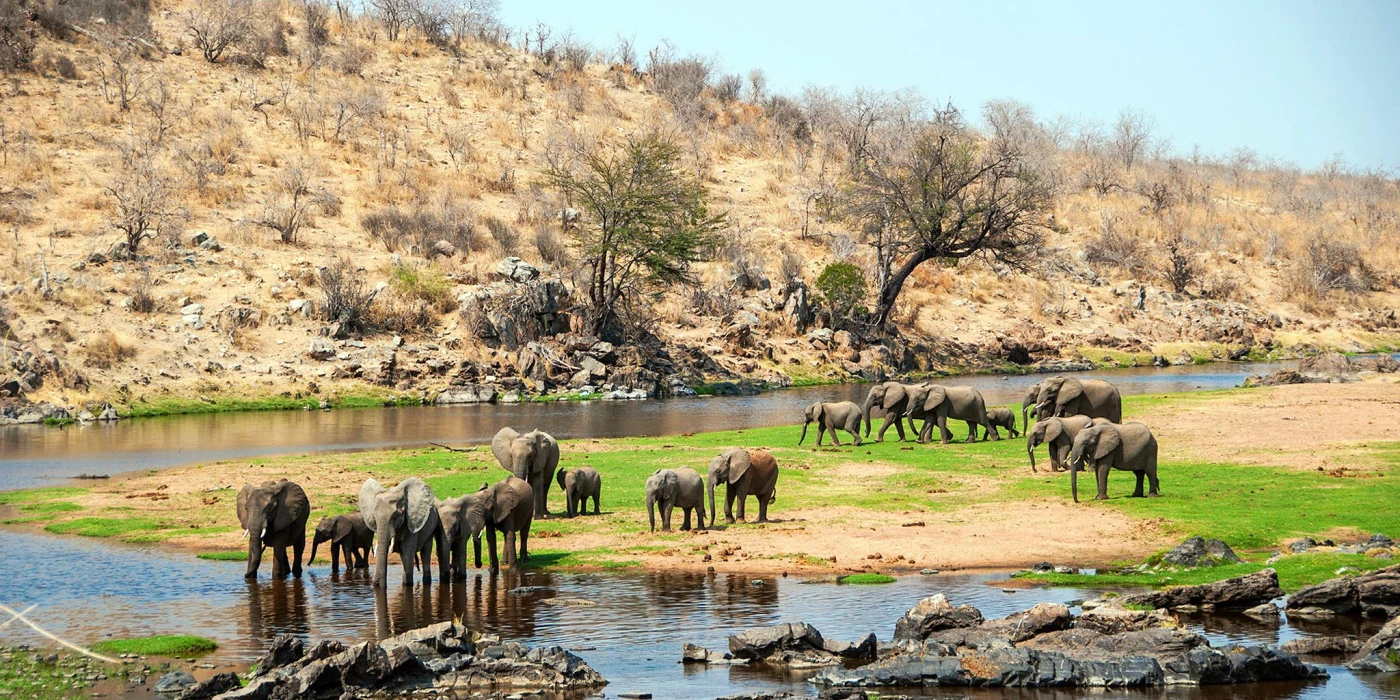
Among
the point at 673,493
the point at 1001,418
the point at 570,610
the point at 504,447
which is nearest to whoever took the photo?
the point at 570,610

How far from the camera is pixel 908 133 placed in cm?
8981

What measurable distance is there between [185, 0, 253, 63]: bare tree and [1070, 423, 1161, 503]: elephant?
76544 mm

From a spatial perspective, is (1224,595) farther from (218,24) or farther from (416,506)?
(218,24)

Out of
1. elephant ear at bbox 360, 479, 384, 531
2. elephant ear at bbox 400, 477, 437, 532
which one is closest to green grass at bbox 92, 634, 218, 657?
elephant ear at bbox 360, 479, 384, 531

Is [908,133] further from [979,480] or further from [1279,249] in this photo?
[979,480]

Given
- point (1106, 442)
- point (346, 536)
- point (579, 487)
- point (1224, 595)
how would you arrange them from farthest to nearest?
1. point (1106, 442)
2. point (579, 487)
3. point (346, 536)
4. point (1224, 595)

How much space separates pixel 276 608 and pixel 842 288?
51464mm

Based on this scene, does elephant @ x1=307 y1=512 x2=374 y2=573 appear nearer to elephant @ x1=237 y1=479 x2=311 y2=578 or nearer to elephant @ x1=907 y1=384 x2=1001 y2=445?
elephant @ x1=237 y1=479 x2=311 y2=578

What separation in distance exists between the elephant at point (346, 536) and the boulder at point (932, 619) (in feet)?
29.5

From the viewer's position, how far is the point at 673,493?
74.3ft

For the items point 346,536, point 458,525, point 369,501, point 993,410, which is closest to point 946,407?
point 993,410

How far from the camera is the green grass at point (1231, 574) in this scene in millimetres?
17922

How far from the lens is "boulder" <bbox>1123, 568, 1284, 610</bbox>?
54.7 ft

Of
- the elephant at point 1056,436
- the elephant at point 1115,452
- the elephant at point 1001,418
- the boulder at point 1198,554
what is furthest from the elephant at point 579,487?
the elephant at point 1001,418
